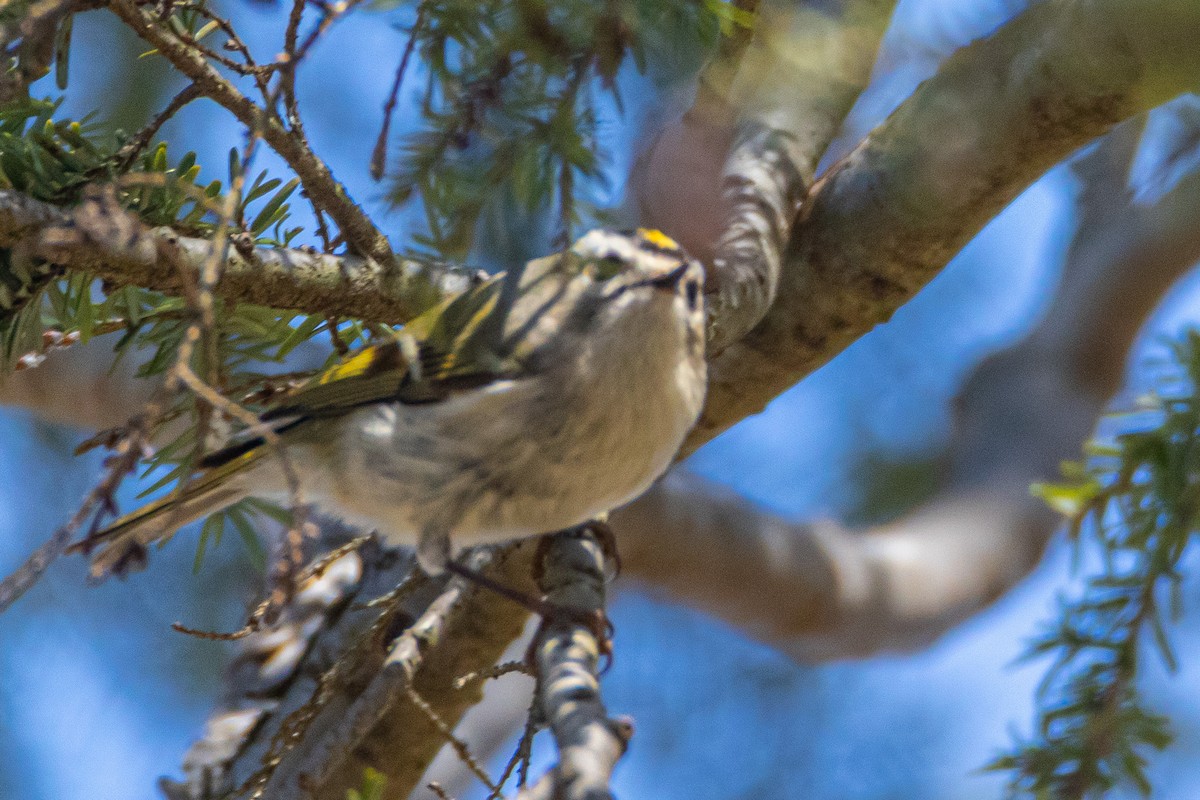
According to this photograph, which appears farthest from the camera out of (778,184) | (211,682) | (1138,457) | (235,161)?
(211,682)

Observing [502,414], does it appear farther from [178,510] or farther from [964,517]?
[964,517]

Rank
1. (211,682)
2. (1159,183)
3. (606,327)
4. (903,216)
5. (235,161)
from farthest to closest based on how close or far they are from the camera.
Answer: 1. (211,682)
2. (903,216)
3. (606,327)
4. (235,161)
5. (1159,183)

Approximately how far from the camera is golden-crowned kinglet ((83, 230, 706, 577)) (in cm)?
140

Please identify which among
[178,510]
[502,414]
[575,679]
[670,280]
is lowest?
[575,679]

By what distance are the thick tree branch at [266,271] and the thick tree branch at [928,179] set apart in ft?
1.59

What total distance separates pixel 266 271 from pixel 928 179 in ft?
2.89

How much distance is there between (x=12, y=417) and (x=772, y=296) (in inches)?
121

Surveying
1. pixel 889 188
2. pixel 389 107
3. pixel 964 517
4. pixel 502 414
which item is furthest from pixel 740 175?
pixel 964 517

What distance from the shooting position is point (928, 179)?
1.58 metres

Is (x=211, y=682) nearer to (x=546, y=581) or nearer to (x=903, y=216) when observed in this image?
(x=546, y=581)

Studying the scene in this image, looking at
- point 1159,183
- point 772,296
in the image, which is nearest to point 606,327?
point 772,296

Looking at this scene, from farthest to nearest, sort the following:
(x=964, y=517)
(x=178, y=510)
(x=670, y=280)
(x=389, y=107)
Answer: (x=964, y=517), (x=178, y=510), (x=670, y=280), (x=389, y=107)

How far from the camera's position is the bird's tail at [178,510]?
57.5 inches

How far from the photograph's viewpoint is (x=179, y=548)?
3.60 metres
